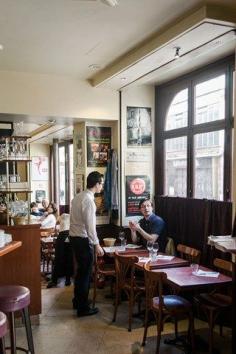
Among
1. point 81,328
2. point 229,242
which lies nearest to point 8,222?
point 81,328

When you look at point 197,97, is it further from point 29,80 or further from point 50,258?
point 50,258

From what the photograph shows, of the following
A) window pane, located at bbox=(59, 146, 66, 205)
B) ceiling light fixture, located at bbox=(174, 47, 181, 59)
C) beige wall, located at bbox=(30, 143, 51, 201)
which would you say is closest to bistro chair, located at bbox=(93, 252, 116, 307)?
ceiling light fixture, located at bbox=(174, 47, 181, 59)

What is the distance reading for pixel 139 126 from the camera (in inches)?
213

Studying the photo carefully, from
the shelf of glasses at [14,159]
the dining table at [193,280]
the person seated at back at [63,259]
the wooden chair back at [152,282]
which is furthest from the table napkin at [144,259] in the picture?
the person seated at back at [63,259]

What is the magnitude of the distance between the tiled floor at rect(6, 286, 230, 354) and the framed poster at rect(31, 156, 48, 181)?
6.67m

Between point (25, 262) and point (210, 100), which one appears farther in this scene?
point (210, 100)

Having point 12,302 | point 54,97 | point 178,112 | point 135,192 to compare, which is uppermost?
point 54,97

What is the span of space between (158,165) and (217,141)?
1.35 meters

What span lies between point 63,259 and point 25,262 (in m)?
1.66

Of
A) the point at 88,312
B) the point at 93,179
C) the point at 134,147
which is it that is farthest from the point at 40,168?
the point at 88,312

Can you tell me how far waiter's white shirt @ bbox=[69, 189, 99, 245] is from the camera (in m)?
4.18

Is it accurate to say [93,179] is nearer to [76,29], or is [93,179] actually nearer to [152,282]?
[152,282]

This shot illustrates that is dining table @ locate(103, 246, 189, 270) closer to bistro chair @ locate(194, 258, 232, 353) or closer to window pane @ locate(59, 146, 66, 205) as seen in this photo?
bistro chair @ locate(194, 258, 232, 353)

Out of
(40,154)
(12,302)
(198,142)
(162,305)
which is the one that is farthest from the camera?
(40,154)
